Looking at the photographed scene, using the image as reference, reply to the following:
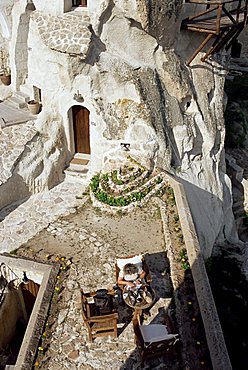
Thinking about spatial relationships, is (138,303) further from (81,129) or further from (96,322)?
(81,129)

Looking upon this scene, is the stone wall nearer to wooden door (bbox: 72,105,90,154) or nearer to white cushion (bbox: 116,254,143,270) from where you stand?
white cushion (bbox: 116,254,143,270)

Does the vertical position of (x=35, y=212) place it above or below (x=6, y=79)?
below

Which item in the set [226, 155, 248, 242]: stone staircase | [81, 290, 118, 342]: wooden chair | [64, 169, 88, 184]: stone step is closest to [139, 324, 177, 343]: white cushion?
[81, 290, 118, 342]: wooden chair

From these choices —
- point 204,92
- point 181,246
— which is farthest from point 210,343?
point 204,92

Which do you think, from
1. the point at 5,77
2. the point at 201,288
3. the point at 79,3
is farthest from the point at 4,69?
the point at 201,288

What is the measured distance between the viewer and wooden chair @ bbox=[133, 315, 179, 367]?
8.08 meters

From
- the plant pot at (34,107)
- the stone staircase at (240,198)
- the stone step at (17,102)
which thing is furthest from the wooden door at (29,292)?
the stone staircase at (240,198)

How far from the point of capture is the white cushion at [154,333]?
812 centimetres

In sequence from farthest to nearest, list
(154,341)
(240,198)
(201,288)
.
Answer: (240,198) < (201,288) < (154,341)

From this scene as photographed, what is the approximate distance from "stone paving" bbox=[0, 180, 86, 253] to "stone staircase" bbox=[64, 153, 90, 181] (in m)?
0.22

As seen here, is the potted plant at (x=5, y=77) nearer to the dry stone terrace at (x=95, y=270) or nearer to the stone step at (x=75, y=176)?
the stone step at (x=75, y=176)

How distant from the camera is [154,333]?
8.34 meters

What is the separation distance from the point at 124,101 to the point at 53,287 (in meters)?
6.20

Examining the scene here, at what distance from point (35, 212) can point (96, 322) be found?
535 centimetres
